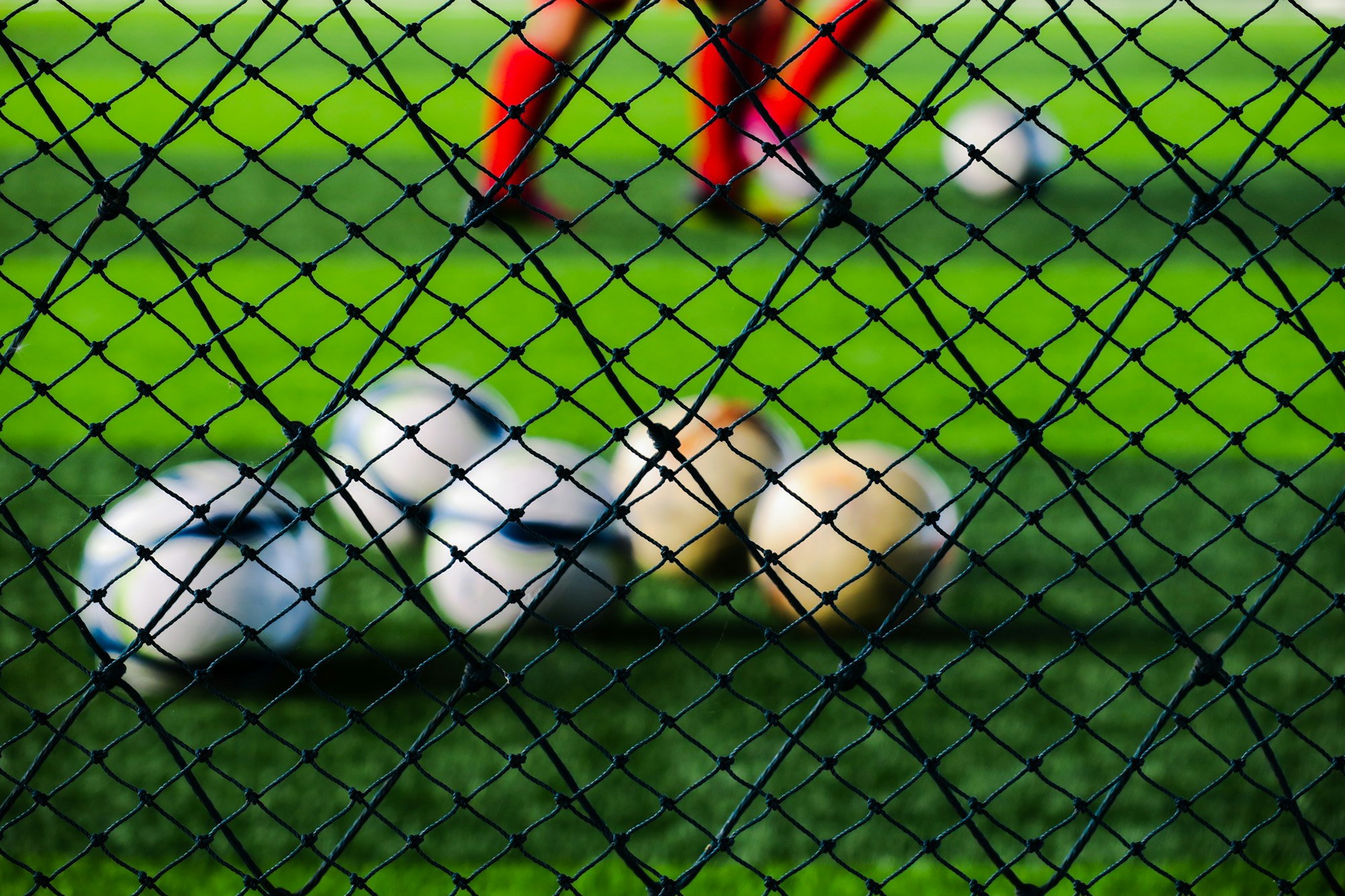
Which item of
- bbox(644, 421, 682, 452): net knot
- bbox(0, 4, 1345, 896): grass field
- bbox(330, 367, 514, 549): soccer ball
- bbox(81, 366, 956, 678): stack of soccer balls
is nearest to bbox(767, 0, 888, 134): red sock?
bbox(0, 4, 1345, 896): grass field

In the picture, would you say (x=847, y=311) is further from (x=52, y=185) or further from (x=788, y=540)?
(x=52, y=185)

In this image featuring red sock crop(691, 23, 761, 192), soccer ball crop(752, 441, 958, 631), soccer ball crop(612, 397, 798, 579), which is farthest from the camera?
red sock crop(691, 23, 761, 192)

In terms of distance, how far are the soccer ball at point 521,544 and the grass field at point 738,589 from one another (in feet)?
0.37

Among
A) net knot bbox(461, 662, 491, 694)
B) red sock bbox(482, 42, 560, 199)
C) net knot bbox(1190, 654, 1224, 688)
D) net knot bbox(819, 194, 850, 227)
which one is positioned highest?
red sock bbox(482, 42, 560, 199)

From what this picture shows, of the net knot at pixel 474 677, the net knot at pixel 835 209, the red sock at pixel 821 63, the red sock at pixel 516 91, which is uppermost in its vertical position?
the red sock at pixel 821 63

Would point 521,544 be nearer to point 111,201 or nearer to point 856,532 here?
point 856,532

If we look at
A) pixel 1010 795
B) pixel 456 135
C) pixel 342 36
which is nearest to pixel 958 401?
pixel 1010 795

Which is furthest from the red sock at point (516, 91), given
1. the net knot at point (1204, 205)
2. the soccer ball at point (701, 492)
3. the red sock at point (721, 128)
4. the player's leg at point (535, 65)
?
the net knot at point (1204, 205)

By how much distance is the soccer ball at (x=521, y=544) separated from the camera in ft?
7.84

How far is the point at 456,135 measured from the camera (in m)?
6.93

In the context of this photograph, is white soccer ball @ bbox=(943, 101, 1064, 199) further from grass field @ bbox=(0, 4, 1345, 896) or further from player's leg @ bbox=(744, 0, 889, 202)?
player's leg @ bbox=(744, 0, 889, 202)

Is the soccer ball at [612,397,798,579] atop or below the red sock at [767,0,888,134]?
below

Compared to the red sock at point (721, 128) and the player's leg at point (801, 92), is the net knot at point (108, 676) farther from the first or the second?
the red sock at point (721, 128)

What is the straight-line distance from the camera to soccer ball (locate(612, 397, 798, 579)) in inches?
102
